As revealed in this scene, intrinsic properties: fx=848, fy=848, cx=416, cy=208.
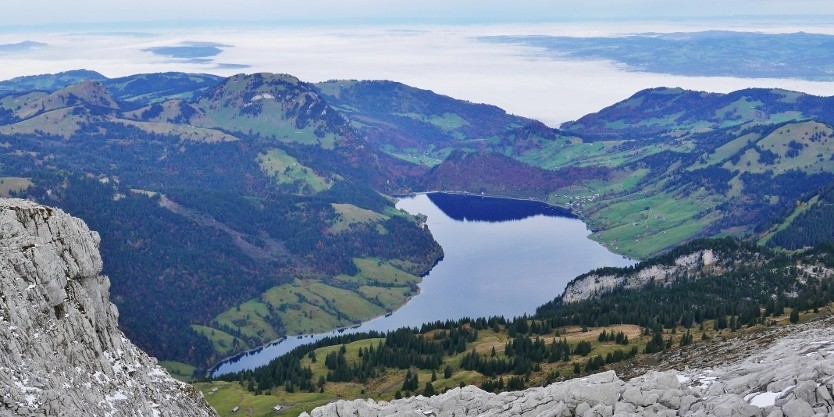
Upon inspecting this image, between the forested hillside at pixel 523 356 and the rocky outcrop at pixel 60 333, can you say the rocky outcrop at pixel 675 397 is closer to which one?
the rocky outcrop at pixel 60 333

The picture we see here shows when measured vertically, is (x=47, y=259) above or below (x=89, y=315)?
above

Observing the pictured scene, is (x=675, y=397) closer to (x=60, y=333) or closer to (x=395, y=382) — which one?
(x=60, y=333)

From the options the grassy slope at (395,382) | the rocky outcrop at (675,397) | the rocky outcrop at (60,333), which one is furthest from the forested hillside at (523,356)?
the rocky outcrop at (60,333)

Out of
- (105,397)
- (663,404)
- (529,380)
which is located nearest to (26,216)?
(105,397)

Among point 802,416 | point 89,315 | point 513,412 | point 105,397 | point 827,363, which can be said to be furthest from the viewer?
point 89,315

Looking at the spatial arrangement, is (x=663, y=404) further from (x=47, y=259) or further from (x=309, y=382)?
(x=309, y=382)

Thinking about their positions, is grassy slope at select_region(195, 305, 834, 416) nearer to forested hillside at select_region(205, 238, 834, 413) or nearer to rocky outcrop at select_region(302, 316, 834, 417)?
forested hillside at select_region(205, 238, 834, 413)

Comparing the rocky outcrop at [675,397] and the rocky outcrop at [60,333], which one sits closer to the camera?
the rocky outcrop at [675,397]
